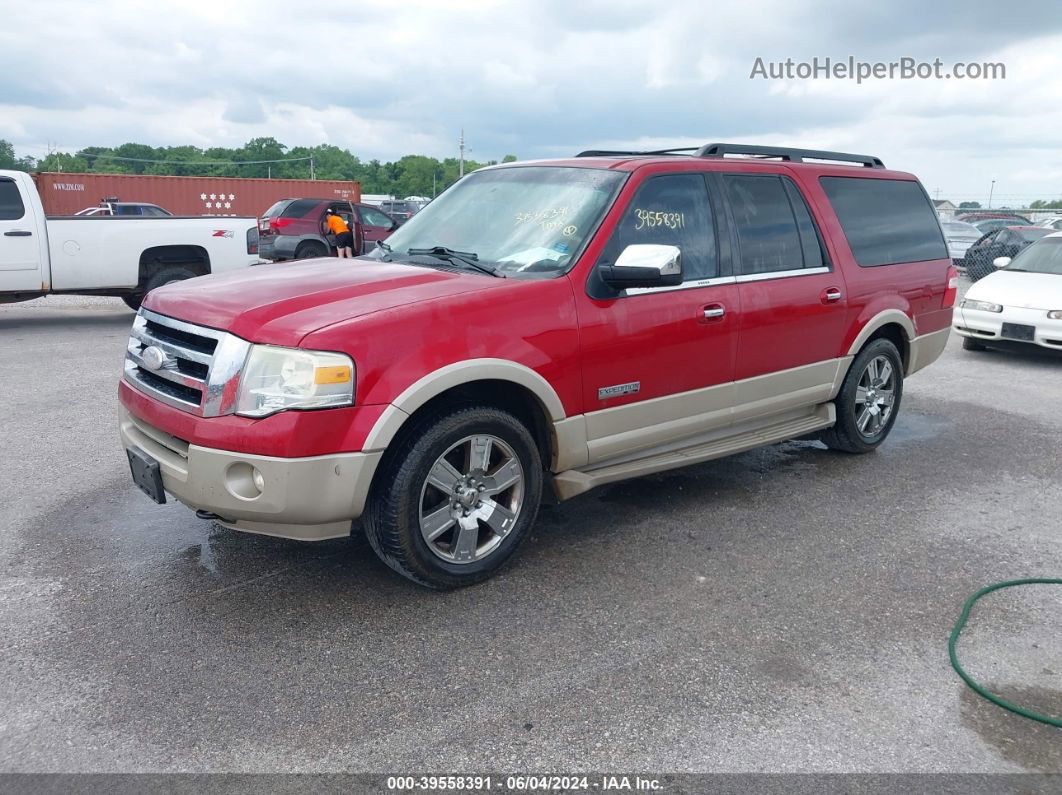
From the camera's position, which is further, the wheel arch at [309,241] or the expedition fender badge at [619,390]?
the wheel arch at [309,241]

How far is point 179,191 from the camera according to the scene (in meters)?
37.0

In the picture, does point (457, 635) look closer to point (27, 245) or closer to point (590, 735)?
point (590, 735)

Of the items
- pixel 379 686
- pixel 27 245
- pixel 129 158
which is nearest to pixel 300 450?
pixel 379 686

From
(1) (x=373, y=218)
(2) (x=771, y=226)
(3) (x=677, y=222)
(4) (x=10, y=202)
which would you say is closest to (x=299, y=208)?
(1) (x=373, y=218)

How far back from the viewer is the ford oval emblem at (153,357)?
386 cm

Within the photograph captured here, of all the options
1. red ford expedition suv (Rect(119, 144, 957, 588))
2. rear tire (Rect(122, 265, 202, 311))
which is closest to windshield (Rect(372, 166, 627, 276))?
red ford expedition suv (Rect(119, 144, 957, 588))

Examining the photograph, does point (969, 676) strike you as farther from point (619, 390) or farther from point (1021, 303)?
point (1021, 303)

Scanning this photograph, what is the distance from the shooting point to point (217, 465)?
3461 millimetres

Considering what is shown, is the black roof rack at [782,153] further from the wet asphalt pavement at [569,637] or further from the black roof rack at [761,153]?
the wet asphalt pavement at [569,637]

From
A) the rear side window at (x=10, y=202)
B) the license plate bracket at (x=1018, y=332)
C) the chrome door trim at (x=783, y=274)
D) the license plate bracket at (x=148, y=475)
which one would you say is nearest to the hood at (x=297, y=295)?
the license plate bracket at (x=148, y=475)

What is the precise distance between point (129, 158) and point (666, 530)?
385 feet

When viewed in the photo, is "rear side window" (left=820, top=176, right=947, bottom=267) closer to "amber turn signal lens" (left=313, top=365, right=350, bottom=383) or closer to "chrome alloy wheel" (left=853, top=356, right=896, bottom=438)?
"chrome alloy wheel" (left=853, top=356, right=896, bottom=438)

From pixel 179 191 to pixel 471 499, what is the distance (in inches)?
1469

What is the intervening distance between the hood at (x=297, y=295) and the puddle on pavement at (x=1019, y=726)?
2.54 metres
